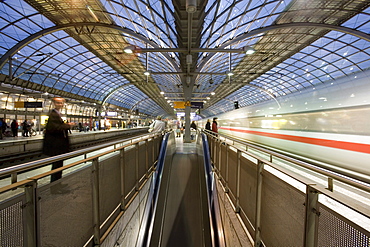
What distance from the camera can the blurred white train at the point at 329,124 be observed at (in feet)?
15.3

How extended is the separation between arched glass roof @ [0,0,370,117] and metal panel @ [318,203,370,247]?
7.14 metres

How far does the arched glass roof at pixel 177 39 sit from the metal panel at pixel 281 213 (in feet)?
21.6

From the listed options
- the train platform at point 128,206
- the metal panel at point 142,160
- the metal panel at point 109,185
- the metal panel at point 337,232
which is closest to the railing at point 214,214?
the train platform at point 128,206

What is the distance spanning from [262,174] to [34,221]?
8.93ft

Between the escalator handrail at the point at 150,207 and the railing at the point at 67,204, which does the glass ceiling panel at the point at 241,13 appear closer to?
the escalator handrail at the point at 150,207

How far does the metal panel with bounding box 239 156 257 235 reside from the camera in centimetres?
298

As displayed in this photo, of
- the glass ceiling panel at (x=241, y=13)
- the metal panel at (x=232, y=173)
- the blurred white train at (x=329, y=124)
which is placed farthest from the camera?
the glass ceiling panel at (x=241, y=13)

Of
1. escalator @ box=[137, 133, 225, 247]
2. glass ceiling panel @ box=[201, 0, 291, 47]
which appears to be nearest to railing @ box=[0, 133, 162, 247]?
escalator @ box=[137, 133, 225, 247]

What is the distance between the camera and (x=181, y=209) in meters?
7.79

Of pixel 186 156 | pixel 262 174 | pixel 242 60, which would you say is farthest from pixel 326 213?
pixel 242 60

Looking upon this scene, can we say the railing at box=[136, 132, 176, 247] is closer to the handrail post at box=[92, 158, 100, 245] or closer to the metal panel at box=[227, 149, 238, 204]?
the handrail post at box=[92, 158, 100, 245]

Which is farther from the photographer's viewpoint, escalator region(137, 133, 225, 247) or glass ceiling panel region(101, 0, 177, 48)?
glass ceiling panel region(101, 0, 177, 48)

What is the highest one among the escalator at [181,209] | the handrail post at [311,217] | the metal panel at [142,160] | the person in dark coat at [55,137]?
the person in dark coat at [55,137]

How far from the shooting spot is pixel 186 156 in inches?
470
